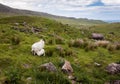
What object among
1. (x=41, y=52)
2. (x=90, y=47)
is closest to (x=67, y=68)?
(x=41, y=52)

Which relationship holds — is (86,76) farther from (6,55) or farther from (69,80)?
(6,55)

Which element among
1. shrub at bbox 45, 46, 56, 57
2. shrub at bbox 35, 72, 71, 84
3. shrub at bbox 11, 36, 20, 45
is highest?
shrub at bbox 11, 36, 20, 45

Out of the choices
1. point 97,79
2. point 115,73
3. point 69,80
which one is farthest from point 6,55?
point 115,73

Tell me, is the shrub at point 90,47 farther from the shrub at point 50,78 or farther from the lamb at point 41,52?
the shrub at point 50,78

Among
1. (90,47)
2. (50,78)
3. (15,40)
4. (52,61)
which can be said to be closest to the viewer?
(50,78)

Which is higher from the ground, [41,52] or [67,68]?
[41,52]

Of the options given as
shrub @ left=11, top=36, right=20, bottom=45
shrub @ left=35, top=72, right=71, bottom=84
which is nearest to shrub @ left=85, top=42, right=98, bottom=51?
shrub @ left=11, top=36, right=20, bottom=45

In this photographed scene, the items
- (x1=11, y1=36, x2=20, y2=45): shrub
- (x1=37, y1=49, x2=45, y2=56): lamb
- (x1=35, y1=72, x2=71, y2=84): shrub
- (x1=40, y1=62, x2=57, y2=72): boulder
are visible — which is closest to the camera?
(x1=35, y1=72, x2=71, y2=84): shrub

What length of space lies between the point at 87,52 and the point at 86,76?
5402mm

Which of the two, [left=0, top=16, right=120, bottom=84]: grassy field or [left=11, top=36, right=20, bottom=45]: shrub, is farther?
[left=11, top=36, right=20, bottom=45]: shrub

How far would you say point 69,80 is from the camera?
11.5 meters

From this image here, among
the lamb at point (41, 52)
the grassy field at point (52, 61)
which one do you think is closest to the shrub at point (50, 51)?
the grassy field at point (52, 61)

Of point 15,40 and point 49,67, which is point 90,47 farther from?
point 49,67

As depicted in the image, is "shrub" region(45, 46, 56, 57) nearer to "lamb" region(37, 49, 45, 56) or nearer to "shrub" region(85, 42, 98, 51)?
"lamb" region(37, 49, 45, 56)
